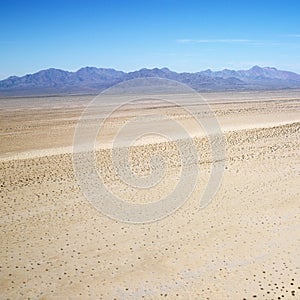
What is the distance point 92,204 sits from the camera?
1248 centimetres

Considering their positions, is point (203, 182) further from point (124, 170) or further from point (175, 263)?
point (175, 263)

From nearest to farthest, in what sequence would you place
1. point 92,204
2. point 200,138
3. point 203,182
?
point 92,204 → point 203,182 → point 200,138

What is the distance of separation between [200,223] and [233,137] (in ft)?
51.6

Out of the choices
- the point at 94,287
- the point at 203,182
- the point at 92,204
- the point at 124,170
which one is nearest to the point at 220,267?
the point at 94,287

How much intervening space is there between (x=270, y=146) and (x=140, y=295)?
49.8ft

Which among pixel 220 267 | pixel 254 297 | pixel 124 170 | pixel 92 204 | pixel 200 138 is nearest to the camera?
pixel 254 297

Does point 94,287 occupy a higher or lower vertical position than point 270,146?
lower

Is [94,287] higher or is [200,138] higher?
[200,138]

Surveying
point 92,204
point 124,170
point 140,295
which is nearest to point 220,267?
point 140,295

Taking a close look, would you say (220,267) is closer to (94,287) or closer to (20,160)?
(94,287)

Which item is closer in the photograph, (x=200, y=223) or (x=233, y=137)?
(x=200, y=223)

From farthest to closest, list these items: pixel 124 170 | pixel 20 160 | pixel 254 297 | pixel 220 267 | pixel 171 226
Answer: pixel 20 160 → pixel 124 170 → pixel 171 226 → pixel 220 267 → pixel 254 297

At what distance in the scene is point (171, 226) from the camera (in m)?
10.7

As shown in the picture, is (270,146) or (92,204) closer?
(92,204)
